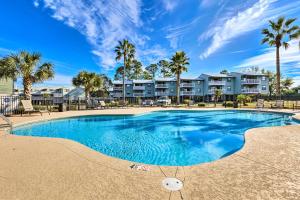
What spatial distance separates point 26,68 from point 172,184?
672 inches

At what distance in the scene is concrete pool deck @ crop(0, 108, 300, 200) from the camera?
2596mm

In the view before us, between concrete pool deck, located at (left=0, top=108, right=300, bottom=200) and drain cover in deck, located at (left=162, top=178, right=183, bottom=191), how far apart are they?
90 mm

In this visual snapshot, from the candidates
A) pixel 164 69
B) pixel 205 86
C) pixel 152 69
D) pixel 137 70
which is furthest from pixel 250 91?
pixel 137 70

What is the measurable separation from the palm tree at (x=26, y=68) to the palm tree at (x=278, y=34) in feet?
102

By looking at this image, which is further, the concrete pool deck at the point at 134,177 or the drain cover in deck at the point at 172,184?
the drain cover in deck at the point at 172,184

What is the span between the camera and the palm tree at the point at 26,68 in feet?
45.2

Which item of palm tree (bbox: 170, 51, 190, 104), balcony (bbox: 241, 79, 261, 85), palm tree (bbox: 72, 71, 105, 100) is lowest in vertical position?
palm tree (bbox: 72, 71, 105, 100)

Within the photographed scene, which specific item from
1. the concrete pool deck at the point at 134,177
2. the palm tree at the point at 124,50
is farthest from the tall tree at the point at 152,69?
the concrete pool deck at the point at 134,177

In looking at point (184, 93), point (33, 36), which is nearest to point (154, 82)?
point (184, 93)

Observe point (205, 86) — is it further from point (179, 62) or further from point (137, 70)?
point (137, 70)

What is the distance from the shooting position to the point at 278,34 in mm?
25109

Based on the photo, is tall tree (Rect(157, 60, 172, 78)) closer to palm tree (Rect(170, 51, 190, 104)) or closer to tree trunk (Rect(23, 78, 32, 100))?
palm tree (Rect(170, 51, 190, 104))

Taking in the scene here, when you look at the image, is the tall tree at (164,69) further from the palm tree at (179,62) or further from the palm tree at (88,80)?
the palm tree at (88,80)

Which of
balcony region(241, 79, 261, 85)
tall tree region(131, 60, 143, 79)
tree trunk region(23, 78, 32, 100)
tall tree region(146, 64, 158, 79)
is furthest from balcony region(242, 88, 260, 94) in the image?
tree trunk region(23, 78, 32, 100)
